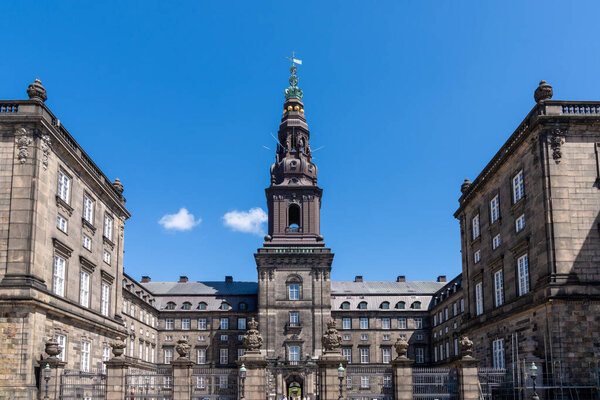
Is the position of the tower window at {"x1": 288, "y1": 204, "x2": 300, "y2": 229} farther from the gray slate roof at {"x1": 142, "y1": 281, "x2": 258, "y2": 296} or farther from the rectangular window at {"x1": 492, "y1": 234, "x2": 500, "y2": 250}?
the rectangular window at {"x1": 492, "y1": 234, "x2": 500, "y2": 250}

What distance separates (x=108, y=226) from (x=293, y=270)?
1384 inches

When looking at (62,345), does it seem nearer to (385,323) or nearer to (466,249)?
(466,249)

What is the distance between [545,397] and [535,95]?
15.2m

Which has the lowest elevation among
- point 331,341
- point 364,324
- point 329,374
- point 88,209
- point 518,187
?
point 329,374

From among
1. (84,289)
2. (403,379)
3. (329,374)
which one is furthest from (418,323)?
(403,379)

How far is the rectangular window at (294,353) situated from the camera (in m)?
78.4

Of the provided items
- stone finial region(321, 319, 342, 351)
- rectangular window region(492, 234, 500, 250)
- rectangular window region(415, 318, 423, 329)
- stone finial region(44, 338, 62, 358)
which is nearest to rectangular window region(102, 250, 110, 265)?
stone finial region(44, 338, 62, 358)

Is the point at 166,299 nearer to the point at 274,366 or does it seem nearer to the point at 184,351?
the point at 274,366

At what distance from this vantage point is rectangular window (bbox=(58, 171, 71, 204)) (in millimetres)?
38112

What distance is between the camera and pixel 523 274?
122 feet

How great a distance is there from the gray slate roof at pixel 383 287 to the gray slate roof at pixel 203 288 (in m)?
12.2

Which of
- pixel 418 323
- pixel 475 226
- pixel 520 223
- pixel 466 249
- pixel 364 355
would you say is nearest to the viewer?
pixel 520 223

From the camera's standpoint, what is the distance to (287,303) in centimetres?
7994

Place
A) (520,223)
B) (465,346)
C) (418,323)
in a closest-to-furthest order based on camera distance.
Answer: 1. (465,346)
2. (520,223)
3. (418,323)
